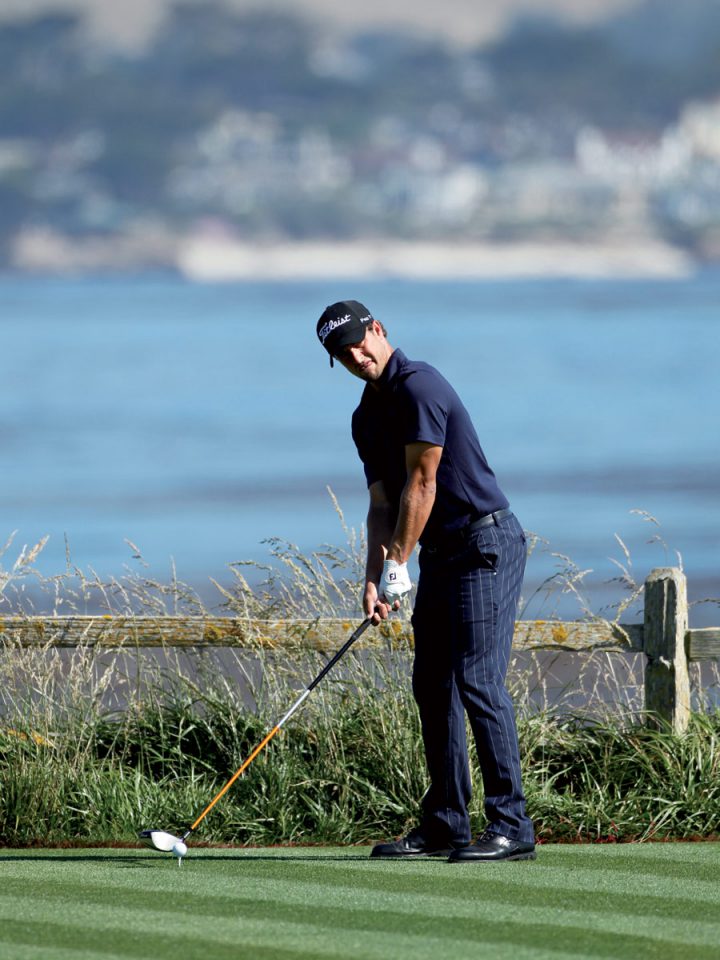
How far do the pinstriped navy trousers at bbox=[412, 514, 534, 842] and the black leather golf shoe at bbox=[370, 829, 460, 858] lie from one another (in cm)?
5

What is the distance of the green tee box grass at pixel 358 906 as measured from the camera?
4512mm

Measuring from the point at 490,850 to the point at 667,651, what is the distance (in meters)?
2.11

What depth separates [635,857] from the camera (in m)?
6.41

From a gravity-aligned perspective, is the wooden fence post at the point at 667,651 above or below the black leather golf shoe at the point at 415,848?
above

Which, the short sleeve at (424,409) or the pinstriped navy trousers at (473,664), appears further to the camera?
the pinstriped navy trousers at (473,664)

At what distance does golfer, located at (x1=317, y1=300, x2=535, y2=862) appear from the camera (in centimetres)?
603

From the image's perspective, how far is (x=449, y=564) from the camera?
20.3ft

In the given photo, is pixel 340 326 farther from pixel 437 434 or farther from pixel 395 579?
pixel 395 579

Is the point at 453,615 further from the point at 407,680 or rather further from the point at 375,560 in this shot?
the point at 407,680

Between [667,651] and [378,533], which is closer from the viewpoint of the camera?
[378,533]

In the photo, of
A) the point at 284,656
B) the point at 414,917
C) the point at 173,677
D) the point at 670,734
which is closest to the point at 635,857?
the point at 670,734

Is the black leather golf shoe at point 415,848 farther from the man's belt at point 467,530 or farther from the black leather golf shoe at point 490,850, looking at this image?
the man's belt at point 467,530

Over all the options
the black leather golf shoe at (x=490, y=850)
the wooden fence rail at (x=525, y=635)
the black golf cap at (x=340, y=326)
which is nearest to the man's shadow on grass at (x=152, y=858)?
the black leather golf shoe at (x=490, y=850)

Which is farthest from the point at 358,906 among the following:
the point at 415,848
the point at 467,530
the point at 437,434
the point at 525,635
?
the point at 525,635
